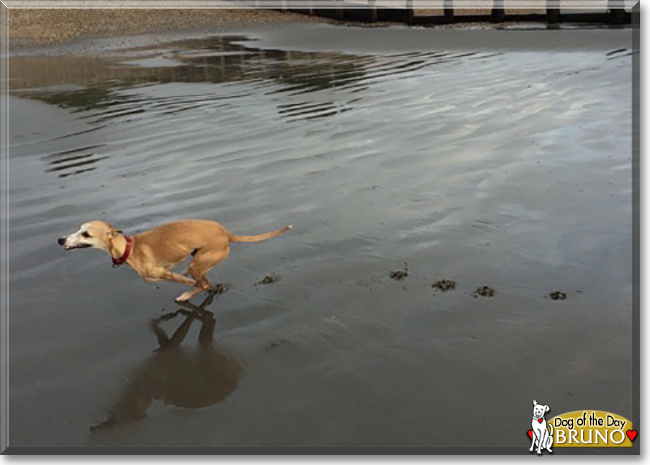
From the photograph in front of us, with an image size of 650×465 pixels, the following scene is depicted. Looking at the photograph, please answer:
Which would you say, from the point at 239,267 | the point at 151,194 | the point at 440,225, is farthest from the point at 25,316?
the point at 440,225

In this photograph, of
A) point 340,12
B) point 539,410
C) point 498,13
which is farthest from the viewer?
point 340,12

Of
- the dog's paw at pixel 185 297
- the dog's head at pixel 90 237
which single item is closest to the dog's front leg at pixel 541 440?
the dog's paw at pixel 185 297

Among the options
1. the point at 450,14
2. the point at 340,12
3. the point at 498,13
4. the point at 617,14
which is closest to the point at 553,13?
the point at 498,13

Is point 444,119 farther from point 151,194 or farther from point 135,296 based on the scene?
point 135,296

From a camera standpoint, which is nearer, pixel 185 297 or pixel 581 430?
pixel 581 430

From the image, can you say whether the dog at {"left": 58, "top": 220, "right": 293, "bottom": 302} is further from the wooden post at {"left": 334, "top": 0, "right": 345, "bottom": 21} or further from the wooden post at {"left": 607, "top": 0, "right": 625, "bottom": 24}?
the wooden post at {"left": 334, "top": 0, "right": 345, "bottom": 21}

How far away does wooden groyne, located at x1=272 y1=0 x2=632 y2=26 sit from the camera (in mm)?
28688

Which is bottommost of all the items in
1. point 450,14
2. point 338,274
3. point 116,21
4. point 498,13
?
point 338,274

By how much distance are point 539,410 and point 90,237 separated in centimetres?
338

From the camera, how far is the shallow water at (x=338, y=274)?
386 centimetres

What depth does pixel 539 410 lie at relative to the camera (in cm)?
369

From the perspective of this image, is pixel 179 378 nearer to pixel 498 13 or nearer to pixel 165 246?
pixel 165 246

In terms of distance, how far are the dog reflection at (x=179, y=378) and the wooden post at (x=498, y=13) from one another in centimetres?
3114

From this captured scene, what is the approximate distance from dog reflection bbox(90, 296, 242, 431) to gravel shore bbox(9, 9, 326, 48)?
86.0 ft
